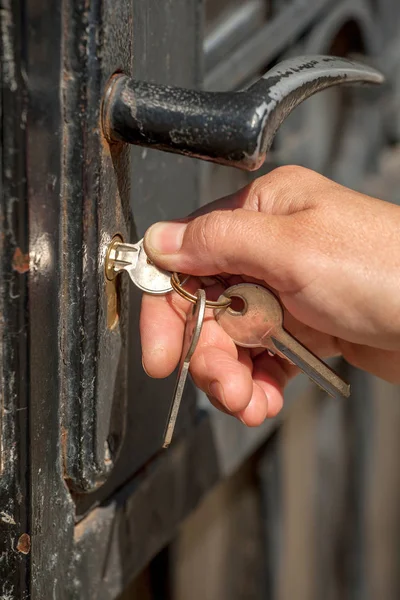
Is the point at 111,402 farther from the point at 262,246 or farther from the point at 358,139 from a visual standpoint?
the point at 358,139

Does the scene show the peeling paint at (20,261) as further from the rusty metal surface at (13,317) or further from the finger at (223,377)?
the finger at (223,377)

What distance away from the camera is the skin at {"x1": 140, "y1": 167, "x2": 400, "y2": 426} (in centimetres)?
51

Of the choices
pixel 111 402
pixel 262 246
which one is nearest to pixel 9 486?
pixel 111 402

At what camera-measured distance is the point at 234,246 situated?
511 mm

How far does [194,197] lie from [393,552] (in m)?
1.21

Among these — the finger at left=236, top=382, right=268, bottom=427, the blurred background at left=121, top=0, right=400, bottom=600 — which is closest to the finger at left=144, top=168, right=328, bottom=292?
the finger at left=236, top=382, right=268, bottom=427

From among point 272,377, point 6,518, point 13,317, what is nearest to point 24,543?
point 6,518

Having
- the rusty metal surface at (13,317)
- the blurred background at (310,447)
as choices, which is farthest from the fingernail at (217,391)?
the blurred background at (310,447)

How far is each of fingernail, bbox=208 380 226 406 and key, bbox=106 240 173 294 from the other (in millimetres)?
71

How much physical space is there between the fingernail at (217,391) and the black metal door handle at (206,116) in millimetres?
162

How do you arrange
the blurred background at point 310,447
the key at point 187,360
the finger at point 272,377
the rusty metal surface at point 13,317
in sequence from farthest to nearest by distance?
1. the blurred background at point 310,447
2. the finger at point 272,377
3. the key at point 187,360
4. the rusty metal surface at point 13,317

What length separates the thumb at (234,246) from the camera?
0.51 meters

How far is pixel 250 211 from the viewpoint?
1.72 feet

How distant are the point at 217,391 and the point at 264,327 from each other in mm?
57
